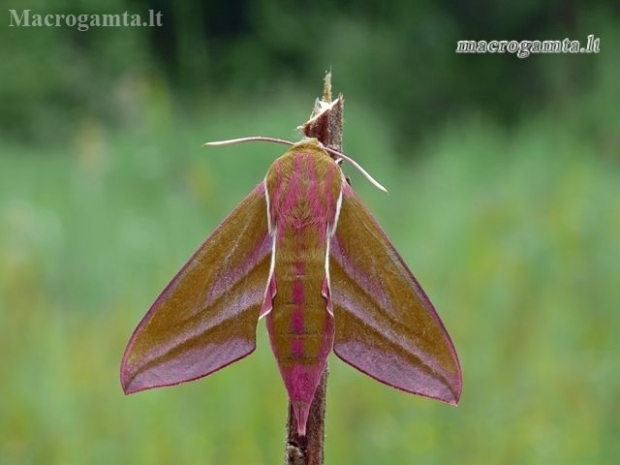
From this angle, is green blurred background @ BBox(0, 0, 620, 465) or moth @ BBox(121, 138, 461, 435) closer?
moth @ BBox(121, 138, 461, 435)

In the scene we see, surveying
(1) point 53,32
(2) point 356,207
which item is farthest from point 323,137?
(1) point 53,32

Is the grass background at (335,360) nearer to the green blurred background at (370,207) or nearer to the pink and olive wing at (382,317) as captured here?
the green blurred background at (370,207)

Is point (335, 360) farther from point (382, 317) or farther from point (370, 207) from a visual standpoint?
point (370, 207)

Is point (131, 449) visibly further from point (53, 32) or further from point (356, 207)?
point (53, 32)

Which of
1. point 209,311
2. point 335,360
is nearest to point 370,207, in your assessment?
point 335,360

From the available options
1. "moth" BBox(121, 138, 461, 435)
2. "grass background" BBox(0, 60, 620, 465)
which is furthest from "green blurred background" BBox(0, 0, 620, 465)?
"moth" BBox(121, 138, 461, 435)

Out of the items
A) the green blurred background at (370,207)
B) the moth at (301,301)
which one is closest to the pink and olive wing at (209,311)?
the moth at (301,301)

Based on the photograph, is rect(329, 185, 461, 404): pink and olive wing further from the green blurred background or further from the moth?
the green blurred background
